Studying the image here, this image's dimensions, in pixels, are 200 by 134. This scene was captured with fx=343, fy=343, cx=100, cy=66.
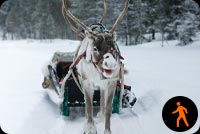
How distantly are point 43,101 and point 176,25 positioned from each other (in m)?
11.6

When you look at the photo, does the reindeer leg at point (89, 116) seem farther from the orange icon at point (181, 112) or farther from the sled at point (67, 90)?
the orange icon at point (181, 112)

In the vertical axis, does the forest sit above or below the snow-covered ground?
above

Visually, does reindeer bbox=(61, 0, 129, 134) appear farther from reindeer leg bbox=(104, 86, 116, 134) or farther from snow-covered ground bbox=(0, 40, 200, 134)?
snow-covered ground bbox=(0, 40, 200, 134)

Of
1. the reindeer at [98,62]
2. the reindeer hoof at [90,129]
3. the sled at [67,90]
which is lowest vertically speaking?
the reindeer hoof at [90,129]

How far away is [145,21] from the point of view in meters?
19.4

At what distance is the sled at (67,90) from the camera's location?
4473 mm

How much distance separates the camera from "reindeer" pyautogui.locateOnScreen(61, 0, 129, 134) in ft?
9.38

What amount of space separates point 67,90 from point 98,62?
1.59 metres

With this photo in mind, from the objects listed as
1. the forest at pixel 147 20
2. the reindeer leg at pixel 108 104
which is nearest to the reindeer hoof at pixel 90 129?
the reindeer leg at pixel 108 104

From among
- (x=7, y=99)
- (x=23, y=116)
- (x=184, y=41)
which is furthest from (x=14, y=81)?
(x=184, y=41)

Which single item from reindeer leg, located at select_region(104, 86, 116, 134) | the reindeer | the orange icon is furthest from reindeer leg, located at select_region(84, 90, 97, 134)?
the orange icon

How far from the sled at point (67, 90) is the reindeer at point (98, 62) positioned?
0.38 meters

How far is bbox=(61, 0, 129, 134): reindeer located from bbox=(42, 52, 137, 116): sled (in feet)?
1.24

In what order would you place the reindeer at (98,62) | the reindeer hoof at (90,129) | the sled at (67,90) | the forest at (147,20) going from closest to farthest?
1. the reindeer at (98,62)
2. the reindeer hoof at (90,129)
3. the sled at (67,90)
4. the forest at (147,20)
